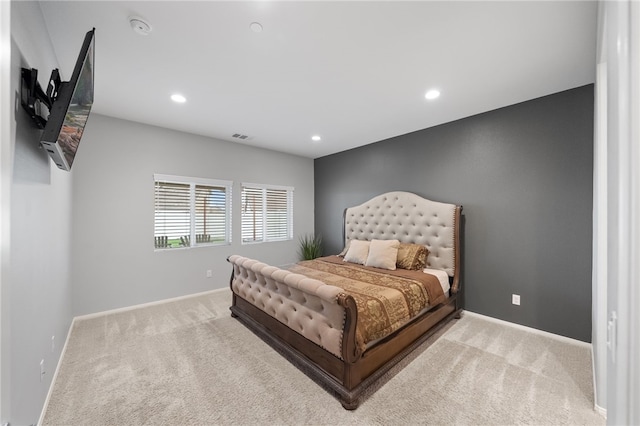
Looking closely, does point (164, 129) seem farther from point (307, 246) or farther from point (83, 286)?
point (307, 246)

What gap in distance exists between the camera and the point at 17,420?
1257 mm

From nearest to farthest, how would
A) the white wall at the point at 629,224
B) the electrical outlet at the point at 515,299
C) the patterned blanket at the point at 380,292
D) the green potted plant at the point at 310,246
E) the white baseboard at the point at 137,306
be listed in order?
the white wall at the point at 629,224, the patterned blanket at the point at 380,292, the electrical outlet at the point at 515,299, the white baseboard at the point at 137,306, the green potted plant at the point at 310,246

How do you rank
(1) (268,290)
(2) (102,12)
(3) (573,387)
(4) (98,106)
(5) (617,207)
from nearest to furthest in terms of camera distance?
(5) (617,207) → (2) (102,12) → (3) (573,387) → (1) (268,290) → (4) (98,106)

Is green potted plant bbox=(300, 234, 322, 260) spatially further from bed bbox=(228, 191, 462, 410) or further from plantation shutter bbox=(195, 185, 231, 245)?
→ plantation shutter bbox=(195, 185, 231, 245)

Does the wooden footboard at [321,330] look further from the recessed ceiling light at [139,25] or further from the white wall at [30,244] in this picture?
the recessed ceiling light at [139,25]

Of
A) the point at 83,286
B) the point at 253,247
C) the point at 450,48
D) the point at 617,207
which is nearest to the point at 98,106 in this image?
the point at 83,286

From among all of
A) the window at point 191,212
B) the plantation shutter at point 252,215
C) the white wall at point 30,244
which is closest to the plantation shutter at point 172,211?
the window at point 191,212

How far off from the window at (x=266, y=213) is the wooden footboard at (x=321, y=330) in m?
1.88

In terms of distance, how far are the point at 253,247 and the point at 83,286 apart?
93.3 inches

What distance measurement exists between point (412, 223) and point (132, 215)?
402 centimetres

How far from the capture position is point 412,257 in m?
3.43

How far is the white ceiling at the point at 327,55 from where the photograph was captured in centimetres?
167

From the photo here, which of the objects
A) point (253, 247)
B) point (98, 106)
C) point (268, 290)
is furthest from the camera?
point (253, 247)

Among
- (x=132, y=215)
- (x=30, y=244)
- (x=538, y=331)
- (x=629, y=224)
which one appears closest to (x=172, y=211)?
(x=132, y=215)
